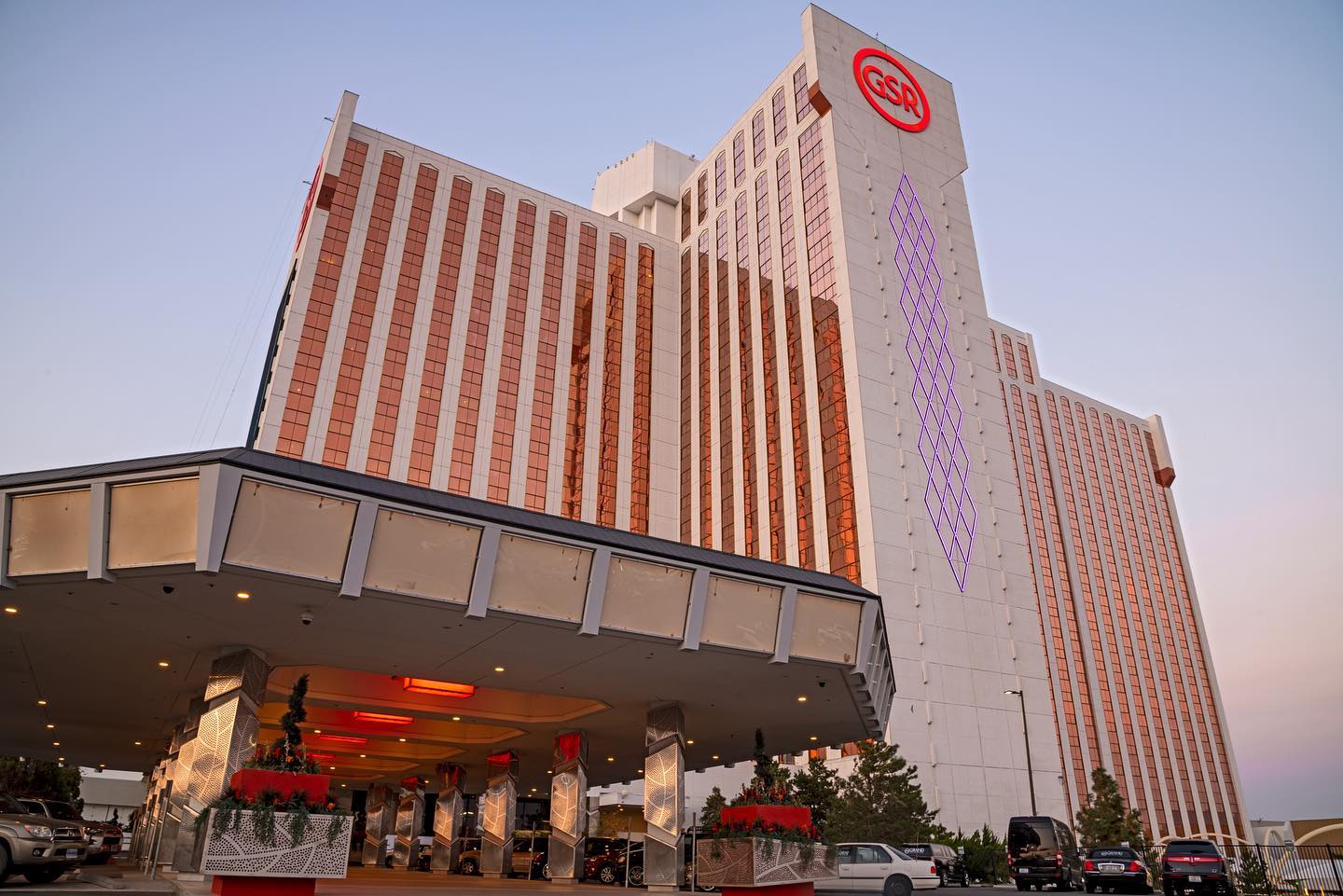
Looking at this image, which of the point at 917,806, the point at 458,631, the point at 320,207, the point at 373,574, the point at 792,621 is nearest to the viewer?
the point at 373,574

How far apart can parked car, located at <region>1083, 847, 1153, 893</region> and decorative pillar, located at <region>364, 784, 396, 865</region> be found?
3338 cm

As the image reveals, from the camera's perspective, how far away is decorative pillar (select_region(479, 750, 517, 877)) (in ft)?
98.7

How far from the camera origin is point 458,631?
730 inches

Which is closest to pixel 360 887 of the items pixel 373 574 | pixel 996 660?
pixel 373 574

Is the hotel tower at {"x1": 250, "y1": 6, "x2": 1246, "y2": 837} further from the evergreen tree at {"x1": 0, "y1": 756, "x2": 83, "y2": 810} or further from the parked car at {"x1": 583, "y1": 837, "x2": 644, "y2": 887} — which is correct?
the evergreen tree at {"x1": 0, "y1": 756, "x2": 83, "y2": 810}

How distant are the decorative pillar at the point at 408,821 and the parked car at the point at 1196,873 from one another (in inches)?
1221

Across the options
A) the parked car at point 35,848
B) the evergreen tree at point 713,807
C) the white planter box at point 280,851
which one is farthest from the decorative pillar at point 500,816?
the evergreen tree at point 713,807

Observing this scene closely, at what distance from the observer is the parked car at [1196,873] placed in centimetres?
2264

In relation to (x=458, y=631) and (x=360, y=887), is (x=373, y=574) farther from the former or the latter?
(x=360, y=887)

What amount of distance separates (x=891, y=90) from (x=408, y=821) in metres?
67.2

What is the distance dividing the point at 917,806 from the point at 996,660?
19068mm

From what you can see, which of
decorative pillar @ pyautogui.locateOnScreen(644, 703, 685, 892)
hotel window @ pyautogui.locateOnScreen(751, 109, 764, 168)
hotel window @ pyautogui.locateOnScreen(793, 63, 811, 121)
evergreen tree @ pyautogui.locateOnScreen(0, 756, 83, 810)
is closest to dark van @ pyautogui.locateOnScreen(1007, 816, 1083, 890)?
decorative pillar @ pyautogui.locateOnScreen(644, 703, 685, 892)

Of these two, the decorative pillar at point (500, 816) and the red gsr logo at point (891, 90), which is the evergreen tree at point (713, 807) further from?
the red gsr logo at point (891, 90)

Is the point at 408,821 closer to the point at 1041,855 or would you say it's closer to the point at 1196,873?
the point at 1041,855
